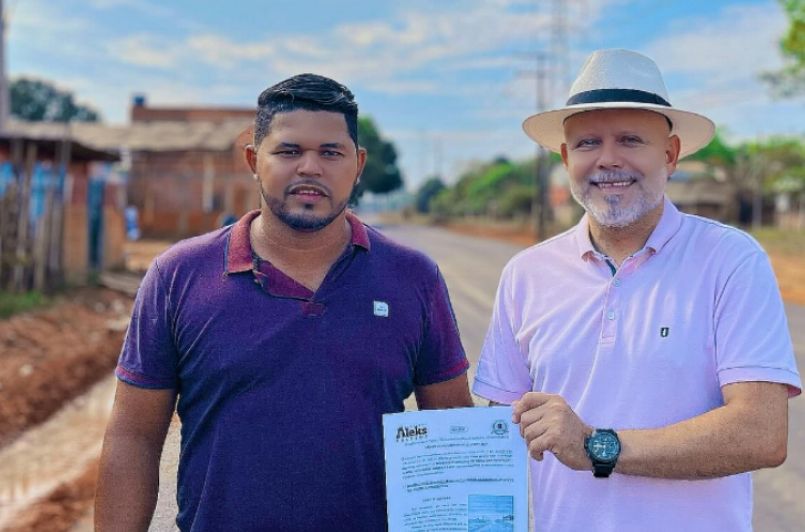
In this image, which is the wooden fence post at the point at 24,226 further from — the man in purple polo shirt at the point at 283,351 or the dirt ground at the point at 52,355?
the man in purple polo shirt at the point at 283,351

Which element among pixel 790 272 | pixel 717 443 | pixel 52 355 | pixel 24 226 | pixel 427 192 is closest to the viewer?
pixel 717 443

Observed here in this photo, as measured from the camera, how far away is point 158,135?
33281 mm

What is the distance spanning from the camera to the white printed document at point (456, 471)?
2141mm

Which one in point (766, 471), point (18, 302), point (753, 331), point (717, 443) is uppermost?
point (753, 331)

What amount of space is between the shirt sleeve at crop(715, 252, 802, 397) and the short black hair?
103 centimetres

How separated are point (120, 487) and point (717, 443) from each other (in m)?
1.45

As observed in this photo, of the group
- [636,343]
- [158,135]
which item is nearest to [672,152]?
[636,343]

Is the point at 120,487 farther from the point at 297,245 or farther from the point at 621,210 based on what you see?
the point at 621,210

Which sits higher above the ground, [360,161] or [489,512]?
[360,161]

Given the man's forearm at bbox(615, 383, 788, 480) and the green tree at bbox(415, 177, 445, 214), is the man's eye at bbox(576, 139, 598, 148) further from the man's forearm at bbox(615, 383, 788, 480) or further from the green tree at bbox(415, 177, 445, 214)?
the green tree at bbox(415, 177, 445, 214)

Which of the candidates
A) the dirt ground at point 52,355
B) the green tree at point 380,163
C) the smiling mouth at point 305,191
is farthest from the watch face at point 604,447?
the green tree at point 380,163

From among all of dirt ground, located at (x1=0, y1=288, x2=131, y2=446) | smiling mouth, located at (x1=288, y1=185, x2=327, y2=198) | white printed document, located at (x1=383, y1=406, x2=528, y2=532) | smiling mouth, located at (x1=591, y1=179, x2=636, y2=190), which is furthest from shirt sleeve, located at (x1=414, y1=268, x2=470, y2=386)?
dirt ground, located at (x1=0, y1=288, x2=131, y2=446)

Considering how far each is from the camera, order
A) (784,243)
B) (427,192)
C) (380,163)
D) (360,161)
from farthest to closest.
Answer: (427,192) → (380,163) → (784,243) → (360,161)

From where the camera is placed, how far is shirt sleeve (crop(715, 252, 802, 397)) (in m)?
2.07
